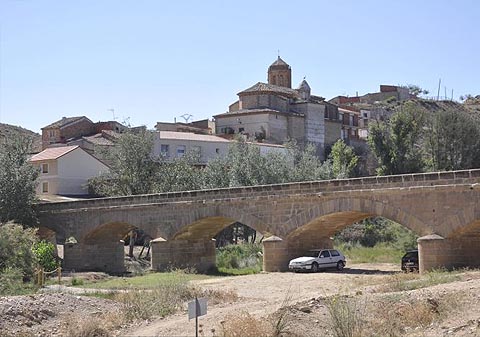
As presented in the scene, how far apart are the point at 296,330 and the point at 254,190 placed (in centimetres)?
1988

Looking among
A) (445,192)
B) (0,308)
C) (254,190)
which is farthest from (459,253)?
(0,308)

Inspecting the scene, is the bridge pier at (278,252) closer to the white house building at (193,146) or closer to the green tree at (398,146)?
the white house building at (193,146)

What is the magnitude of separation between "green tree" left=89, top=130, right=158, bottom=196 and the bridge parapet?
20.7 feet

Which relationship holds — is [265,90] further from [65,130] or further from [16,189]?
[16,189]

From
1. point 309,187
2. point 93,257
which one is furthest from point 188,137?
point 309,187

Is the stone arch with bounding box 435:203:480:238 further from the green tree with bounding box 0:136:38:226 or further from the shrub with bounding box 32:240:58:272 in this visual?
the green tree with bounding box 0:136:38:226

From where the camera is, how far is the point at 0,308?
21406 mm

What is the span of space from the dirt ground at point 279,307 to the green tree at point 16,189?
20.1m

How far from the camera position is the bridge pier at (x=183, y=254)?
40.3m

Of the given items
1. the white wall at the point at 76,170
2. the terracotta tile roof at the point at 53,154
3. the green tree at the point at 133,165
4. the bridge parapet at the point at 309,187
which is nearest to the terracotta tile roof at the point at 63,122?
the terracotta tile roof at the point at 53,154

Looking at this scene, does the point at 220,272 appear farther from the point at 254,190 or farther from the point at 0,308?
the point at 0,308

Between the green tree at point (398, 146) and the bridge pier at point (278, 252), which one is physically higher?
the green tree at point (398, 146)

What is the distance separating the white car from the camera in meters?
34.4

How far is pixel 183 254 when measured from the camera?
41.2 meters
